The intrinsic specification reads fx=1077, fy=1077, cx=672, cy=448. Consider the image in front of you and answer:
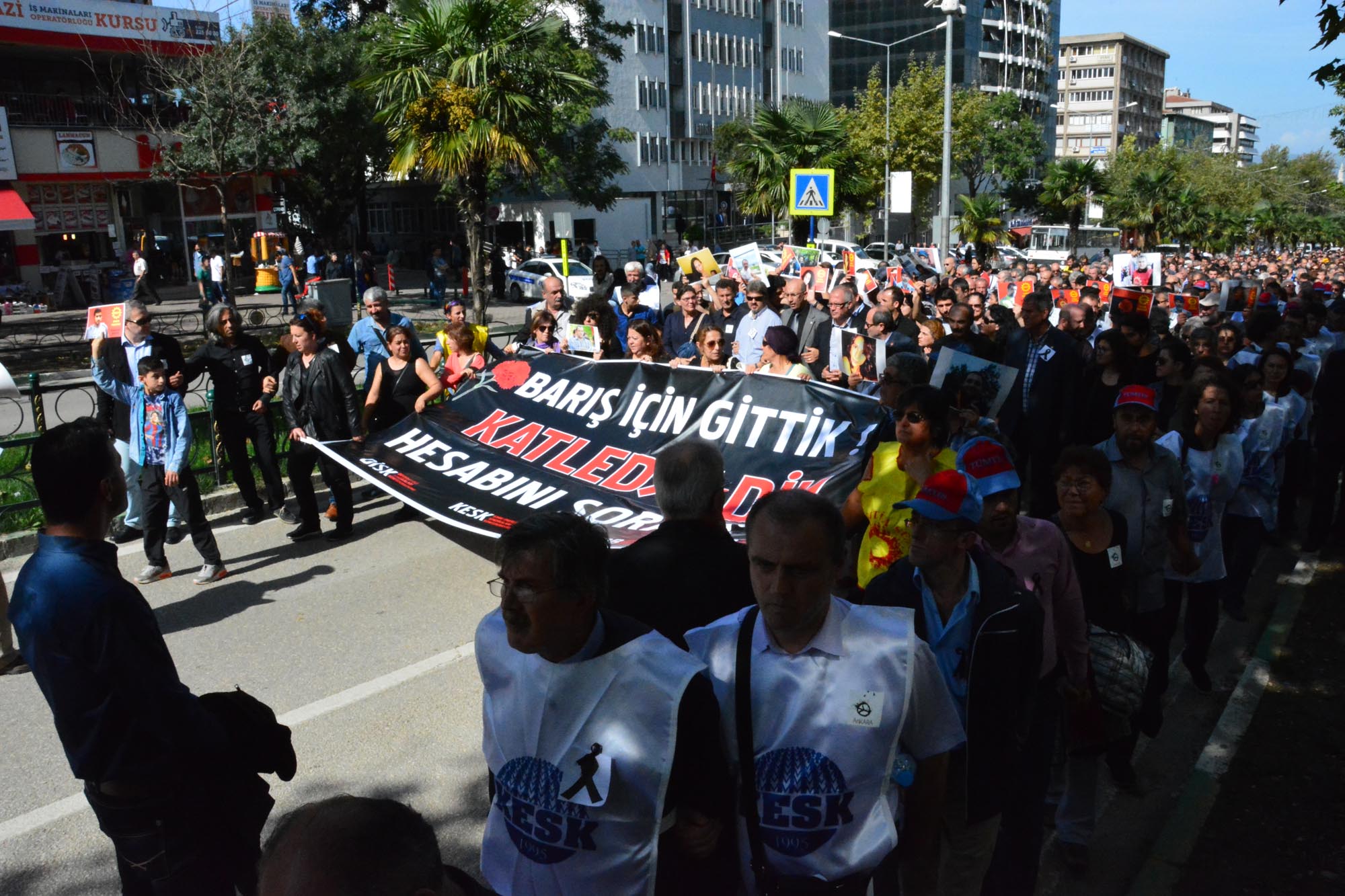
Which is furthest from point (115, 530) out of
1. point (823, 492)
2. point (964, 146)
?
point (964, 146)

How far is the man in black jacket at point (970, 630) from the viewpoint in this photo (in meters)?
3.13

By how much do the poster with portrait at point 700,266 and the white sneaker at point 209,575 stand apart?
7249mm

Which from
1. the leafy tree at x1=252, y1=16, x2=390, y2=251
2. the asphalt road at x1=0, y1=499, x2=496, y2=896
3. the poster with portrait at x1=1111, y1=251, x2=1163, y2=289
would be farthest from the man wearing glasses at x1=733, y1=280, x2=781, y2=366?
the leafy tree at x1=252, y1=16, x2=390, y2=251

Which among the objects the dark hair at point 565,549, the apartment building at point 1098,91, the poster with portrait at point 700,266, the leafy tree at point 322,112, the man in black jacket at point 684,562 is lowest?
the man in black jacket at point 684,562

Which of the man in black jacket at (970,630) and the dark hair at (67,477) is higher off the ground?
the dark hair at (67,477)

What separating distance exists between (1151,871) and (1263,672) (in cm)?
241

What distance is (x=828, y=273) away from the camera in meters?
13.2

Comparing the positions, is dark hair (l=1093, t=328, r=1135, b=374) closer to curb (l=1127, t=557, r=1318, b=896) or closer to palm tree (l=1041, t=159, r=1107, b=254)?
curb (l=1127, t=557, r=1318, b=896)

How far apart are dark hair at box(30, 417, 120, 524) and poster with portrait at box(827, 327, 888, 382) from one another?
21.2 ft

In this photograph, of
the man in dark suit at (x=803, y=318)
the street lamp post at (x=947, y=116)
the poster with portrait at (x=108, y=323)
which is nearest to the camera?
the poster with portrait at (x=108, y=323)

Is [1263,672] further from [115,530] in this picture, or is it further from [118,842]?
[115,530]

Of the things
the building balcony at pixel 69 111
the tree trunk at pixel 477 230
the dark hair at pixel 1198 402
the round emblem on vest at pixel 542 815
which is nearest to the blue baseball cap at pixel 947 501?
the round emblem on vest at pixel 542 815

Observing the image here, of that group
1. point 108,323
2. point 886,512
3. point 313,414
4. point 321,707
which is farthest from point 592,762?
point 108,323

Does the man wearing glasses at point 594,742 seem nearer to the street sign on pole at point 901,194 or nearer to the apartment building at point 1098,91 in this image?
the street sign on pole at point 901,194
